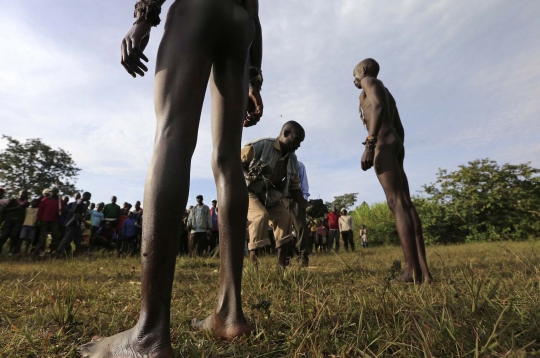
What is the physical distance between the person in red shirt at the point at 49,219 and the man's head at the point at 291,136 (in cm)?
729

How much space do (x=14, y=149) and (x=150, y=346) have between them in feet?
142

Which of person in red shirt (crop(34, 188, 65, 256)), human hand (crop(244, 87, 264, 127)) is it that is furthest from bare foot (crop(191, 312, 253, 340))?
person in red shirt (crop(34, 188, 65, 256))

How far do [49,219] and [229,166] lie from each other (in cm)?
906

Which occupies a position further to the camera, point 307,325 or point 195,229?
point 195,229

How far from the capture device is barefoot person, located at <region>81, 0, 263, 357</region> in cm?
119

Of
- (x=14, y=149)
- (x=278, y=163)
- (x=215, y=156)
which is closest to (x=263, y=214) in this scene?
(x=278, y=163)

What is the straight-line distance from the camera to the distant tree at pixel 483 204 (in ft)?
57.4

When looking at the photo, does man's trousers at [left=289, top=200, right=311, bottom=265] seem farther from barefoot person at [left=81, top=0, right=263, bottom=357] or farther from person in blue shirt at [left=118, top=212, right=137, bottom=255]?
person in blue shirt at [left=118, top=212, right=137, bottom=255]

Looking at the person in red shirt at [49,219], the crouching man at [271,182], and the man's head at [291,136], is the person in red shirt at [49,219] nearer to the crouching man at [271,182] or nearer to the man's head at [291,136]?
the crouching man at [271,182]

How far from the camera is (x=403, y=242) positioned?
3291 mm

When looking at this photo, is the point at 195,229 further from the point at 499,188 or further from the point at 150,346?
the point at 499,188

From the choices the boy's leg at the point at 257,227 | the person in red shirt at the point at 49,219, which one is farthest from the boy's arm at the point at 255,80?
the person in red shirt at the point at 49,219

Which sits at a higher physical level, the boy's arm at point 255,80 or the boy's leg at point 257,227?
the boy's arm at point 255,80

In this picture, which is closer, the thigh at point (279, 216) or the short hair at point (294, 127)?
the short hair at point (294, 127)
